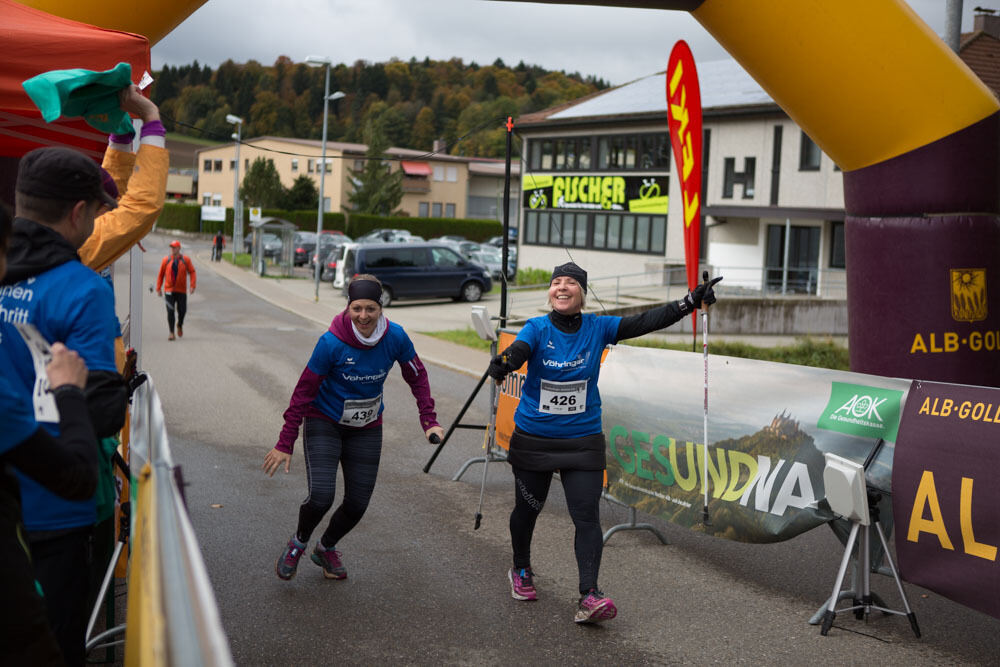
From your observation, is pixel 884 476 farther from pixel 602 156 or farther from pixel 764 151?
pixel 602 156

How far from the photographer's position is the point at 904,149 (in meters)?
7.28

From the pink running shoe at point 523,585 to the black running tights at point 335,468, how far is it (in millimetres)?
961

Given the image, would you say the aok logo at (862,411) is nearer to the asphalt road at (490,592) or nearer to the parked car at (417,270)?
the asphalt road at (490,592)

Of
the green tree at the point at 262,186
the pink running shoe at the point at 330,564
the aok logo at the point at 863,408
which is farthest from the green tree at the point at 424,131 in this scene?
the aok logo at the point at 863,408

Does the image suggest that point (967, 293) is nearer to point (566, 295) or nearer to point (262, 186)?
point (566, 295)

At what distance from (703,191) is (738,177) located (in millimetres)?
2254

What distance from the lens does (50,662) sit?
95.9 inches

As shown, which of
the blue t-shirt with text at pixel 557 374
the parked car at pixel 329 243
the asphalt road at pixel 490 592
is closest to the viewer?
the asphalt road at pixel 490 592

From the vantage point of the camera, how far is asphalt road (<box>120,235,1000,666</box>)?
5.11m

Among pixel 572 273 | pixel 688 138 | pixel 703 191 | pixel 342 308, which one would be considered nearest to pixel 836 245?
pixel 703 191

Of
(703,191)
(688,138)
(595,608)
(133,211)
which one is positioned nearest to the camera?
(133,211)

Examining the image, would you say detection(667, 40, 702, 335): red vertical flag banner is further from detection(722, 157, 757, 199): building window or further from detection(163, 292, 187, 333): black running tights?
detection(722, 157, 757, 199): building window

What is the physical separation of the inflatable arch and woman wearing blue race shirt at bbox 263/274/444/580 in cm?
363

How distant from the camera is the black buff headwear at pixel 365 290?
5.56 m
